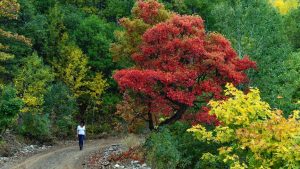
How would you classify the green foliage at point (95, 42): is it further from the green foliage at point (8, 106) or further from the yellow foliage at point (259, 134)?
the yellow foliage at point (259, 134)

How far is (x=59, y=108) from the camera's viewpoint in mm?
30031

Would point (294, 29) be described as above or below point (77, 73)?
above

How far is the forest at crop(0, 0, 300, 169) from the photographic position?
10.0m

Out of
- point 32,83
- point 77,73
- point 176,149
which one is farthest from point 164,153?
point 77,73

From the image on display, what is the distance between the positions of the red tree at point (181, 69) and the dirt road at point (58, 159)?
4467 mm

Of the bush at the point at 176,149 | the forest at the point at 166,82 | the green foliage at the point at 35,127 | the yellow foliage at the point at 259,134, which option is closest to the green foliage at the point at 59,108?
the forest at the point at 166,82

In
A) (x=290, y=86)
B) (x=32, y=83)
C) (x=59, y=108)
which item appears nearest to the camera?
Answer: (x=290, y=86)

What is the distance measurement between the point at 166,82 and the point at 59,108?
14.2m

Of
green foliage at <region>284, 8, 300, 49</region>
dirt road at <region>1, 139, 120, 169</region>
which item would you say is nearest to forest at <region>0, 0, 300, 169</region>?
dirt road at <region>1, 139, 120, 169</region>

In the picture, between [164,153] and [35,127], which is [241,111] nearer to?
[164,153]

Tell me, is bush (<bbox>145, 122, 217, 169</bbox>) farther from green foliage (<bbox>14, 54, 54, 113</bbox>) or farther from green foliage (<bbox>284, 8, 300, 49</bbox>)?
green foliage (<bbox>284, 8, 300, 49</bbox>)

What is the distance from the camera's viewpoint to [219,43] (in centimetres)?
1911

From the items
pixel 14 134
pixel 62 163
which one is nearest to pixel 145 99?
pixel 62 163

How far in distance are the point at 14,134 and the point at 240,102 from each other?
64.8 feet
